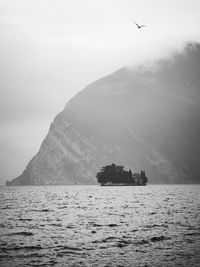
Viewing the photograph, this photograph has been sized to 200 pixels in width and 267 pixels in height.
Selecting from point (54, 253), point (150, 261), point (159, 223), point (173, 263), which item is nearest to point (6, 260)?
point (54, 253)

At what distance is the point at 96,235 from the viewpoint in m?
34.6

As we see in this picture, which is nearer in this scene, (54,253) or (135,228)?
(54,253)

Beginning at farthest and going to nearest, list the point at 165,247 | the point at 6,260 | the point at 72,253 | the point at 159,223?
the point at 159,223 → the point at 165,247 → the point at 72,253 → the point at 6,260

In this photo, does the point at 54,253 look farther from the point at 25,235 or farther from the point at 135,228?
the point at 135,228

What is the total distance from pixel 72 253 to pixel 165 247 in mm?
7831

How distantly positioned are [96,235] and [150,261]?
11678 millimetres

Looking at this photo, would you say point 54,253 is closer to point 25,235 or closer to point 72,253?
point 72,253

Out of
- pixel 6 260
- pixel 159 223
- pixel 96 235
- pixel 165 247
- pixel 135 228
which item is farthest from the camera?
pixel 159 223

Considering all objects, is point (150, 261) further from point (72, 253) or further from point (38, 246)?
point (38, 246)

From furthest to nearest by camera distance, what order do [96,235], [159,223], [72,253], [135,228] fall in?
1. [159,223]
2. [135,228]
3. [96,235]
4. [72,253]

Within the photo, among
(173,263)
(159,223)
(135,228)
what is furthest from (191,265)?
(159,223)

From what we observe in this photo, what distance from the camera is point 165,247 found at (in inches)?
1120

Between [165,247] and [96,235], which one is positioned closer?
[165,247]

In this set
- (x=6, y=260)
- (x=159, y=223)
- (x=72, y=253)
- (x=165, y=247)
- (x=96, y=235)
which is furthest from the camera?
(x=159, y=223)
